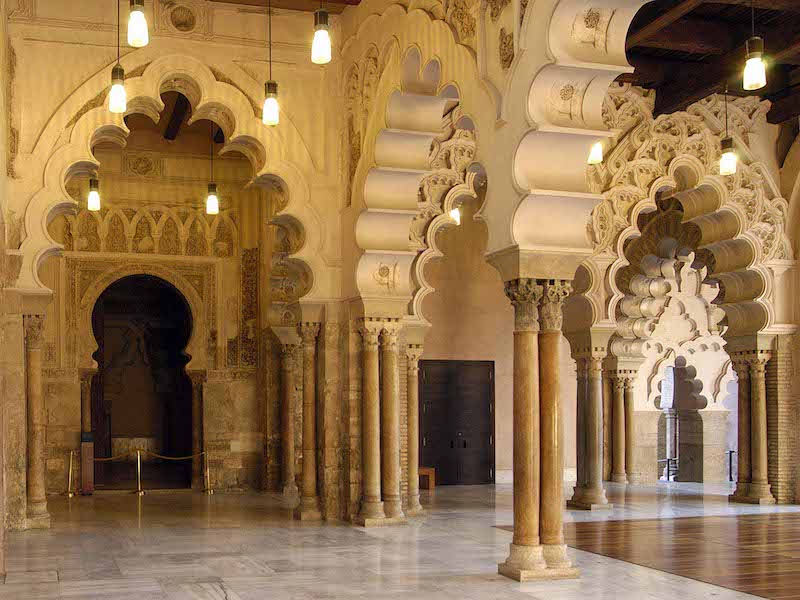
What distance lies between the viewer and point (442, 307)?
1672cm

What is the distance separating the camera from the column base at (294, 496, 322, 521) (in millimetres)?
10891

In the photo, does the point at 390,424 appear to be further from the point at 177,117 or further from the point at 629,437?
the point at 629,437

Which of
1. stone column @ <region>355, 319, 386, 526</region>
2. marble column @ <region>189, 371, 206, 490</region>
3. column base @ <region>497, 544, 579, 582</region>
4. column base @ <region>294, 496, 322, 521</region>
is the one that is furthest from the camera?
marble column @ <region>189, 371, 206, 490</region>

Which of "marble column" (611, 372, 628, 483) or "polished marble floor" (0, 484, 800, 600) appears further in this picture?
"marble column" (611, 372, 628, 483)

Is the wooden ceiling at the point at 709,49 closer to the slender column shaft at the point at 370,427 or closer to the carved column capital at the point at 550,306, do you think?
the carved column capital at the point at 550,306

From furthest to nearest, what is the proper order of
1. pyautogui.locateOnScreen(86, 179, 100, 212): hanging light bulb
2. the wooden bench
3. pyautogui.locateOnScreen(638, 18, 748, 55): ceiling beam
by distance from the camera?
1. the wooden bench
2. pyautogui.locateOnScreen(86, 179, 100, 212): hanging light bulb
3. pyautogui.locateOnScreen(638, 18, 748, 55): ceiling beam

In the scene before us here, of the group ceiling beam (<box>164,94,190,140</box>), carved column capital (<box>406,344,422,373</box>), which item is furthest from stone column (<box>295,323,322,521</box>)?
ceiling beam (<box>164,94,190,140</box>)

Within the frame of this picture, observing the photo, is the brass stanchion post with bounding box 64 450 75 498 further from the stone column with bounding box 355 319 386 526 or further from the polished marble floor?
the stone column with bounding box 355 319 386 526

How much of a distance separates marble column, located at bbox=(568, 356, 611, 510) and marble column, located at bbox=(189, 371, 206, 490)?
18.6ft

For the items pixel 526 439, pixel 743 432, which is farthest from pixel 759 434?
pixel 526 439

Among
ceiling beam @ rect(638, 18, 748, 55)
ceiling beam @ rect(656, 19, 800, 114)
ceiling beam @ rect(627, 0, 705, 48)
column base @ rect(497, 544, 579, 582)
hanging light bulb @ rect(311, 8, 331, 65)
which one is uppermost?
ceiling beam @ rect(638, 18, 748, 55)

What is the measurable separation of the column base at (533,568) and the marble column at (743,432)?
6.55 meters

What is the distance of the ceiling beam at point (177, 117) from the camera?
1298 centimetres

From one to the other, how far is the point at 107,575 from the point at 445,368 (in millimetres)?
9596
